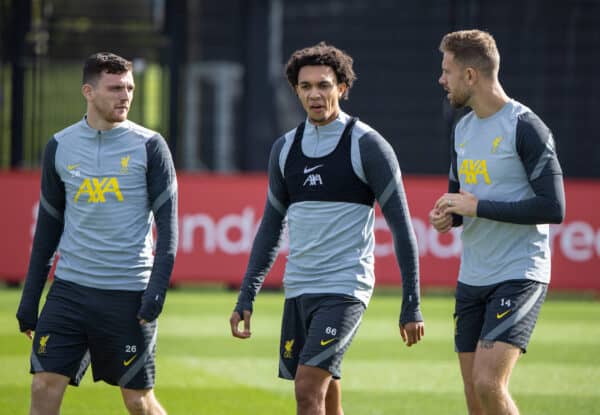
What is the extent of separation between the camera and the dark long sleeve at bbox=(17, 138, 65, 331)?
20.1 ft

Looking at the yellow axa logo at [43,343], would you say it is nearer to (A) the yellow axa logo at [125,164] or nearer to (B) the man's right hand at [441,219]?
(A) the yellow axa logo at [125,164]

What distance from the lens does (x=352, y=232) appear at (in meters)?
5.85

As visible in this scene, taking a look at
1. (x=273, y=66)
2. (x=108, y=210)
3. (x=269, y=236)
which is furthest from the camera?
(x=273, y=66)

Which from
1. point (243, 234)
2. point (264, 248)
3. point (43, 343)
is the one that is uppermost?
point (264, 248)

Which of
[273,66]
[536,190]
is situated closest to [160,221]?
[536,190]

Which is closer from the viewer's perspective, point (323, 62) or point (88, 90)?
point (323, 62)

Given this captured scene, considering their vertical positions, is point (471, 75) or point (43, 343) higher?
point (471, 75)

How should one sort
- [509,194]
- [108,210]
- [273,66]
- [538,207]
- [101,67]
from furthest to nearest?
[273,66]
[101,67]
[108,210]
[509,194]
[538,207]

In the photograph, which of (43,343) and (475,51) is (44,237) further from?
(475,51)

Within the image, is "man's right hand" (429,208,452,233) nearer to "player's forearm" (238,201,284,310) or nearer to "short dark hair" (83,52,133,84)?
"player's forearm" (238,201,284,310)

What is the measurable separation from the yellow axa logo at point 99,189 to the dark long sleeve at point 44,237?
0.57ft

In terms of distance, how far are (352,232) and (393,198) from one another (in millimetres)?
276

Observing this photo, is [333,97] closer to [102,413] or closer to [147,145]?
[147,145]

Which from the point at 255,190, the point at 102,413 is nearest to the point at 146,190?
the point at 102,413
